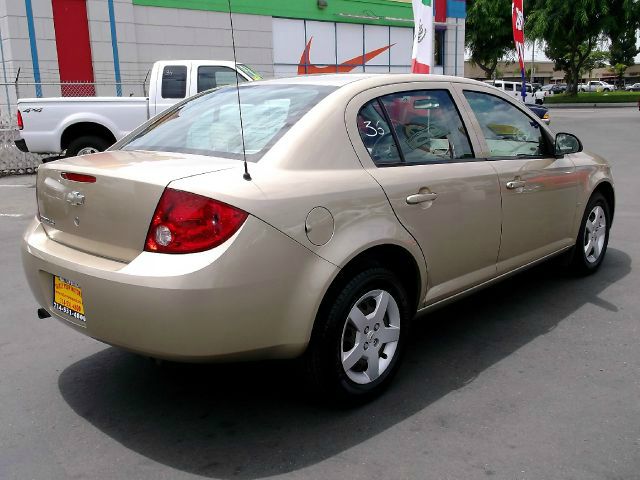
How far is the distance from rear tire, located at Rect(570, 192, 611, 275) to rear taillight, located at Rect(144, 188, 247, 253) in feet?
11.1

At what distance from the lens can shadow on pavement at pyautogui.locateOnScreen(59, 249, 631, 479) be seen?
284cm

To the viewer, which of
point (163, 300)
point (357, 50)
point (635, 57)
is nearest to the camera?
point (163, 300)

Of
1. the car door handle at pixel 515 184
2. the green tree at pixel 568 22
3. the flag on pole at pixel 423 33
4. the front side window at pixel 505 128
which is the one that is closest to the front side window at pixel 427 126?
the front side window at pixel 505 128

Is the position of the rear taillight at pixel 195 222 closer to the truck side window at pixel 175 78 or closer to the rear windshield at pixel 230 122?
the rear windshield at pixel 230 122

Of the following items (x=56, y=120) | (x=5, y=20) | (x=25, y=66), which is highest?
(x=5, y=20)

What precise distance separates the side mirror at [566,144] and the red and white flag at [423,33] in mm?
5024

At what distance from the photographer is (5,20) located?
18.4m

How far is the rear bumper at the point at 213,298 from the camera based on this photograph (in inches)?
102

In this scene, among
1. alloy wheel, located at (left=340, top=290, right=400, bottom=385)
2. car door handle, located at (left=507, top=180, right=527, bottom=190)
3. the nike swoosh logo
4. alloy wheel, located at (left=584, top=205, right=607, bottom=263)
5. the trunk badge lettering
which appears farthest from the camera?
the nike swoosh logo

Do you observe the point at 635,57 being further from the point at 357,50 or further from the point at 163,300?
the point at 163,300

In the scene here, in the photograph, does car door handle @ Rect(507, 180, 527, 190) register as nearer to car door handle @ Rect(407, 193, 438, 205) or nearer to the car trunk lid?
car door handle @ Rect(407, 193, 438, 205)

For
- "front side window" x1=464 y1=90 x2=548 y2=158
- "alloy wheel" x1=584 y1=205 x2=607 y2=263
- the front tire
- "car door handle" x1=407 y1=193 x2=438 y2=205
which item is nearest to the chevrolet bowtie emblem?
the front tire

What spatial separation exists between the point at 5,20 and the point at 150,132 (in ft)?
57.9

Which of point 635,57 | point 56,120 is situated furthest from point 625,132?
point 635,57
